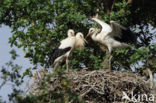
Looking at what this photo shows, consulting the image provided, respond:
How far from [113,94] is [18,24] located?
16.3ft

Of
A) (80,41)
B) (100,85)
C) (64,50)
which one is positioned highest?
(80,41)

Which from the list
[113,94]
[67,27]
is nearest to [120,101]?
[113,94]

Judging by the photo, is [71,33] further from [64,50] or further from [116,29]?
[116,29]

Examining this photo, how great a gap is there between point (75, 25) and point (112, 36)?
1485 millimetres

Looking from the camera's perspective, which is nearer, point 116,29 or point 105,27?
point 116,29

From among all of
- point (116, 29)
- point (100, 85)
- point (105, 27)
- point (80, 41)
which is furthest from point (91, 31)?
point (100, 85)

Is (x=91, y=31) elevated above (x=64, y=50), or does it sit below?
above

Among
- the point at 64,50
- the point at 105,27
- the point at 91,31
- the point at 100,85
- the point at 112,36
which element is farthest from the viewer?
the point at 91,31

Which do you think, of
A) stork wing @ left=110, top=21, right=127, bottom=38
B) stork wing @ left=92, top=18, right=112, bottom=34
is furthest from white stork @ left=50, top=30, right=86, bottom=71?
stork wing @ left=110, top=21, right=127, bottom=38

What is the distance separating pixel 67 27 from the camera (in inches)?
516

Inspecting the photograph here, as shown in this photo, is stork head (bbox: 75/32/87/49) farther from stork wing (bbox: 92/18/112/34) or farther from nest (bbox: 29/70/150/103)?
nest (bbox: 29/70/150/103)

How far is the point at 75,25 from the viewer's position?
Answer: 13.2 meters

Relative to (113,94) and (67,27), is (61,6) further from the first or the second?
(113,94)

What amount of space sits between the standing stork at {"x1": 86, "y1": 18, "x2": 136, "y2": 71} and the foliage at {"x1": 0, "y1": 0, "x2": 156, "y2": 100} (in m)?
0.46
